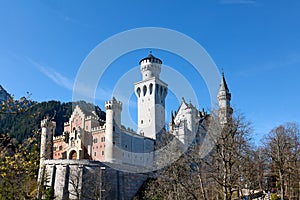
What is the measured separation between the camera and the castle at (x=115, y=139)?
4562 centimetres

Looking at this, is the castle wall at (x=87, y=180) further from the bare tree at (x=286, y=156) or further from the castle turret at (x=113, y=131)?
the bare tree at (x=286, y=156)

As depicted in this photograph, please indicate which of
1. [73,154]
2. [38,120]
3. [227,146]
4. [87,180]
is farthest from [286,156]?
[38,120]

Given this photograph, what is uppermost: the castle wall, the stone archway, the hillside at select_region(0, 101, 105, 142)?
the hillside at select_region(0, 101, 105, 142)

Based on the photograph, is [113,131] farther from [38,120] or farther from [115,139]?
[38,120]

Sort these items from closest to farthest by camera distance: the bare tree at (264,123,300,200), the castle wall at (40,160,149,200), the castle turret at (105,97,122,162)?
the bare tree at (264,123,300,200), the castle wall at (40,160,149,200), the castle turret at (105,97,122,162)

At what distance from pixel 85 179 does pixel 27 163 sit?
123 ft

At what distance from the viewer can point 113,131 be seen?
5522 cm

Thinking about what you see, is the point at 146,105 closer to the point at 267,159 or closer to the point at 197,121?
the point at 197,121

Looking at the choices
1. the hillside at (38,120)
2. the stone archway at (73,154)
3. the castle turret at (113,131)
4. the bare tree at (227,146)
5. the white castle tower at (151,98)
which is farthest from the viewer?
the hillside at (38,120)

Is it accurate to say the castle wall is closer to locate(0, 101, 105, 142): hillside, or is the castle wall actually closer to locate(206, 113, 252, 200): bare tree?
locate(0, 101, 105, 142): hillside

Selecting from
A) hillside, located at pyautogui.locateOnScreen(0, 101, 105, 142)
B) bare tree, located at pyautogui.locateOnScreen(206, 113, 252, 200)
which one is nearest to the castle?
hillside, located at pyautogui.locateOnScreen(0, 101, 105, 142)

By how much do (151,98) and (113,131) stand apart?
21835 millimetres

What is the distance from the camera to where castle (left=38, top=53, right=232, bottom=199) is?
45625 mm

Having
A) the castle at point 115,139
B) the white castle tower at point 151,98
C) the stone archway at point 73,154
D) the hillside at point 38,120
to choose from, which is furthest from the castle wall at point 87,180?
the white castle tower at point 151,98
